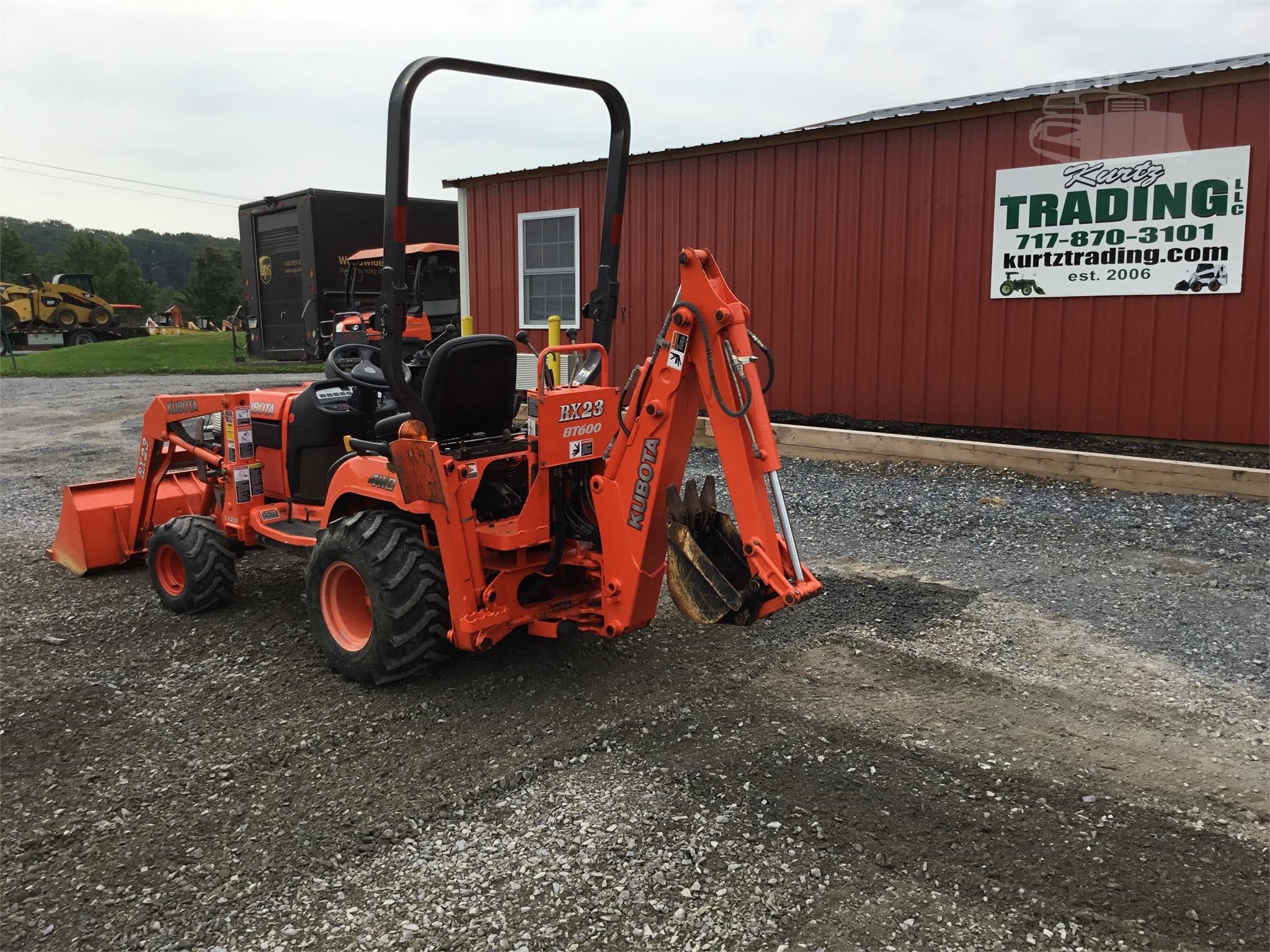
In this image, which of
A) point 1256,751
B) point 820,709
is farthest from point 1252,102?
point 820,709

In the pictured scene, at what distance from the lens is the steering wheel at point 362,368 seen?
480 cm

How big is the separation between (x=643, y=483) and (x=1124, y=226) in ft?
21.9

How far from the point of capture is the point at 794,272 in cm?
1052

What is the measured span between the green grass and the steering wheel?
55.4ft

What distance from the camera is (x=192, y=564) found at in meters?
5.33

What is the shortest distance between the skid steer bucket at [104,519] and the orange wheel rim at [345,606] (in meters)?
2.14

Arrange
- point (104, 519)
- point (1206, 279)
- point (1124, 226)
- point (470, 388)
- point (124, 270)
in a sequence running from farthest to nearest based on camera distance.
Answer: point (124, 270) < point (1124, 226) < point (1206, 279) < point (104, 519) < point (470, 388)

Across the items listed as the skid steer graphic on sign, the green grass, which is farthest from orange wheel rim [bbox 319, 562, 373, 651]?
the green grass

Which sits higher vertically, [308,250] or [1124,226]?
[308,250]

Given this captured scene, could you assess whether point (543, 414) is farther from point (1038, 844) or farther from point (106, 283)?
point (106, 283)

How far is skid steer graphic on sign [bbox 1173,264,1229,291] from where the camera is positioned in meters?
8.25

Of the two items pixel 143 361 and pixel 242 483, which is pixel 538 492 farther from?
pixel 143 361

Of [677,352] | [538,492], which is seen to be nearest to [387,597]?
[538,492]

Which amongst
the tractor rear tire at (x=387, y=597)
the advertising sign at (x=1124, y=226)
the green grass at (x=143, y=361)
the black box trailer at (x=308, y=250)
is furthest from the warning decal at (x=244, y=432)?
the green grass at (x=143, y=361)
